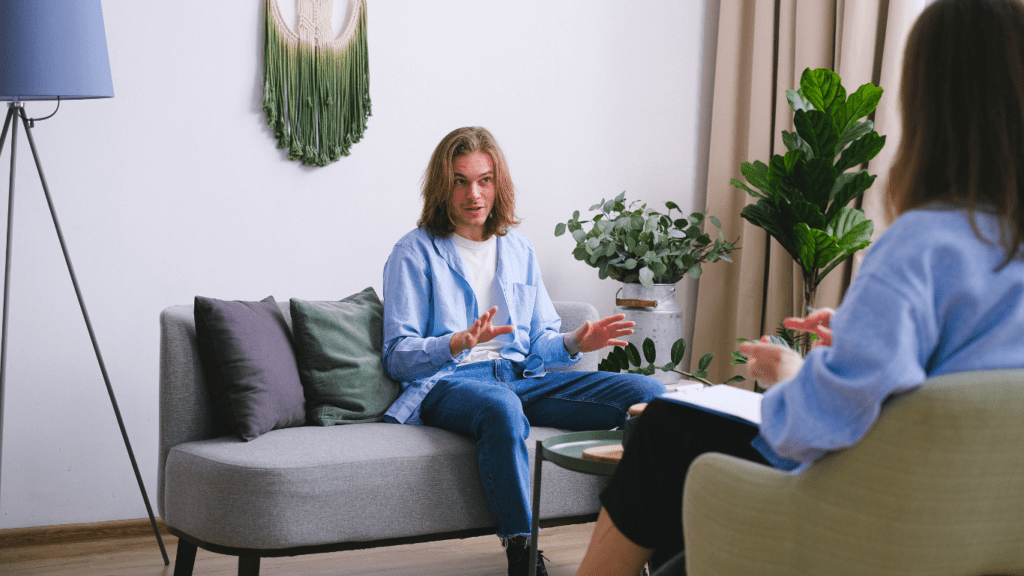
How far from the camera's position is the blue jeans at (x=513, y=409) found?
1844 millimetres

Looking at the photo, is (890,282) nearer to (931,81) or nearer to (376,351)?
(931,81)

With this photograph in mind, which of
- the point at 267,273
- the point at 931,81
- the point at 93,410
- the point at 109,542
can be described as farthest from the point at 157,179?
the point at 931,81

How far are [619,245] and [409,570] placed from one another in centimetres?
133

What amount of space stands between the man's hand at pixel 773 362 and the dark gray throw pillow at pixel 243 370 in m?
1.22

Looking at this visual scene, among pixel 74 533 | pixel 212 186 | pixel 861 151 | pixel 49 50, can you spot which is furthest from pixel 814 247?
pixel 74 533

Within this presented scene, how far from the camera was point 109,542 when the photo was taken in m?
2.48

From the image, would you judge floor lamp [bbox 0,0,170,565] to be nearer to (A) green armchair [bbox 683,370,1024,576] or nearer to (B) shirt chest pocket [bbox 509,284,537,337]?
(B) shirt chest pocket [bbox 509,284,537,337]

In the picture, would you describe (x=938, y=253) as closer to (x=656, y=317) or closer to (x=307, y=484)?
(x=307, y=484)

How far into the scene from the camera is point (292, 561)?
2328 mm

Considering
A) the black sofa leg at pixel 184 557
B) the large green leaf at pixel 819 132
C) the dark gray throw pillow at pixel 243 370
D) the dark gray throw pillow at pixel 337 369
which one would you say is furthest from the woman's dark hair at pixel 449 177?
the black sofa leg at pixel 184 557

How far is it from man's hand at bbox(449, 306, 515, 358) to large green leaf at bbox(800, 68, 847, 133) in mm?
1204

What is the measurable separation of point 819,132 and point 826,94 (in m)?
0.11

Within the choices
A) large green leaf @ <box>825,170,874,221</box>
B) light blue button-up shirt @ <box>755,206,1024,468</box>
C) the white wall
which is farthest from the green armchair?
the white wall

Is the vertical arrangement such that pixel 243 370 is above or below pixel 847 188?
below
